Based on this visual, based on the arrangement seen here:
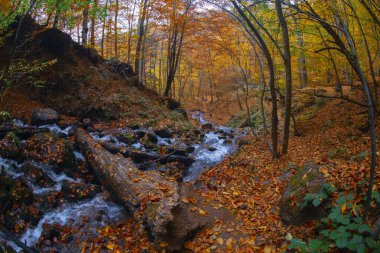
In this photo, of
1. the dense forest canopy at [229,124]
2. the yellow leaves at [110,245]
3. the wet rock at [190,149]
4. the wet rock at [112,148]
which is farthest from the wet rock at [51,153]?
the wet rock at [190,149]

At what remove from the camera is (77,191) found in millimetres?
6723

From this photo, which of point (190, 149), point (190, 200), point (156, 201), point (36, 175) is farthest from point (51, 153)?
point (190, 149)

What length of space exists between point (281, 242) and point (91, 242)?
3752 millimetres

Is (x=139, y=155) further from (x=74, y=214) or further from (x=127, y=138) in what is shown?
(x=74, y=214)

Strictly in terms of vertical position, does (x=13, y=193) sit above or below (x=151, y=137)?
below

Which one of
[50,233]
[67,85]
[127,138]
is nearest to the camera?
[50,233]

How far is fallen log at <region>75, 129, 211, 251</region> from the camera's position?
4.60 m

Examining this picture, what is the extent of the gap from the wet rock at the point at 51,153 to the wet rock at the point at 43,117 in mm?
2615

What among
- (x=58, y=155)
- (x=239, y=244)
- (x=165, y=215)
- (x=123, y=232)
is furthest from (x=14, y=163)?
(x=239, y=244)

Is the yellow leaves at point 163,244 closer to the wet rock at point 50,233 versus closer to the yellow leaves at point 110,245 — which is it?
the yellow leaves at point 110,245

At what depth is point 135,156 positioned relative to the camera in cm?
920

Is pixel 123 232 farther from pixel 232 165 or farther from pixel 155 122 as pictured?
pixel 155 122

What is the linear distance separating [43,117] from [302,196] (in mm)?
10435

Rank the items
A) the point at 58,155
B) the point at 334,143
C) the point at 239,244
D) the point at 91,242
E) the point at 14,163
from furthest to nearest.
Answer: the point at 334,143
the point at 58,155
the point at 14,163
the point at 91,242
the point at 239,244
